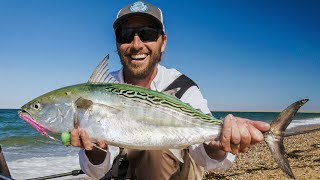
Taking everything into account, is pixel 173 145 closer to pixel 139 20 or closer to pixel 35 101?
pixel 35 101

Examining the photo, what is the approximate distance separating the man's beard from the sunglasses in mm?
186

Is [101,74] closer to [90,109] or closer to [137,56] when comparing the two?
[90,109]

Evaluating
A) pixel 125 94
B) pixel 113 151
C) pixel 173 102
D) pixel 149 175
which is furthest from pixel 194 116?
pixel 149 175

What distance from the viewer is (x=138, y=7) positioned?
4352mm

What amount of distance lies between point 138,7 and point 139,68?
2.44ft

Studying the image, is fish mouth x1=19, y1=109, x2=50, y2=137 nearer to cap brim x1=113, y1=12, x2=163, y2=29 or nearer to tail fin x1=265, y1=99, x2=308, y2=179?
cap brim x1=113, y1=12, x2=163, y2=29

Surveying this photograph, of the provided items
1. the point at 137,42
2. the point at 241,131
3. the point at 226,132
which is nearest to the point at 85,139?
the point at 226,132

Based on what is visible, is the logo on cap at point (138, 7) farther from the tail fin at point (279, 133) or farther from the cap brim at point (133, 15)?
the tail fin at point (279, 133)

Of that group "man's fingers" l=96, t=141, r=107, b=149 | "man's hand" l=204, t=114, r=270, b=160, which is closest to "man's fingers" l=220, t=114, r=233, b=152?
"man's hand" l=204, t=114, r=270, b=160

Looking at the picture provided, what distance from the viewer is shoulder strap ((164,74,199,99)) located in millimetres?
4328

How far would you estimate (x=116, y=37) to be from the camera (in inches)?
173

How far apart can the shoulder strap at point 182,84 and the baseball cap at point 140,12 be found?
0.69 metres

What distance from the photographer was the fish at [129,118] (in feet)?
9.89

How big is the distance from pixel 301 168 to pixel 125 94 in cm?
700
